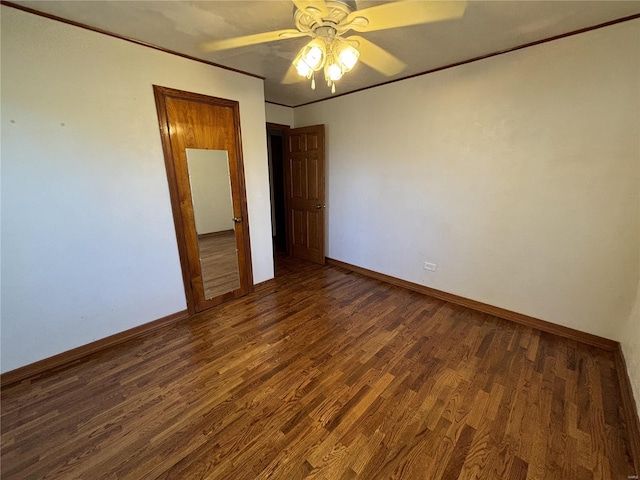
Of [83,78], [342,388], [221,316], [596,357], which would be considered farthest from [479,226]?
[83,78]

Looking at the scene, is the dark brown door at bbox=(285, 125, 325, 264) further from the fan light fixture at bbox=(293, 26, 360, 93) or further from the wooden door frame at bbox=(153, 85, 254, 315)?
the fan light fixture at bbox=(293, 26, 360, 93)

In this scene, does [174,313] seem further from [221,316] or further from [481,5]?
[481,5]

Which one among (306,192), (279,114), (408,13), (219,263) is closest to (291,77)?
(279,114)

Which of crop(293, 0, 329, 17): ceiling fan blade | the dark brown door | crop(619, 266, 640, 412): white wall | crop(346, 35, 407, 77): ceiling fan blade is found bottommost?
crop(619, 266, 640, 412): white wall

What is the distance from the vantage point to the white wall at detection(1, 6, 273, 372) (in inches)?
67.6

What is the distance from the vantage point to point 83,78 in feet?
6.15

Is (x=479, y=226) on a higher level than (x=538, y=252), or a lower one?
higher

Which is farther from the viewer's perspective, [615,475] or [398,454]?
[398,454]

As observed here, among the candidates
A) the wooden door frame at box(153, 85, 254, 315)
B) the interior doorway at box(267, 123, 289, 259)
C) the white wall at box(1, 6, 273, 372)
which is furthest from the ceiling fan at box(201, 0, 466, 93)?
the interior doorway at box(267, 123, 289, 259)

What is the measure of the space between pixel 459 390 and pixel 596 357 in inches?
49.8

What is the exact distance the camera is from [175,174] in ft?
7.82

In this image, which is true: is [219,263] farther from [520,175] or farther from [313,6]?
[520,175]

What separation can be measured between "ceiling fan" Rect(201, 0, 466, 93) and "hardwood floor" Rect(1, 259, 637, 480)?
1955mm

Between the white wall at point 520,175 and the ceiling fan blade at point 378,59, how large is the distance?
31 centimetres
